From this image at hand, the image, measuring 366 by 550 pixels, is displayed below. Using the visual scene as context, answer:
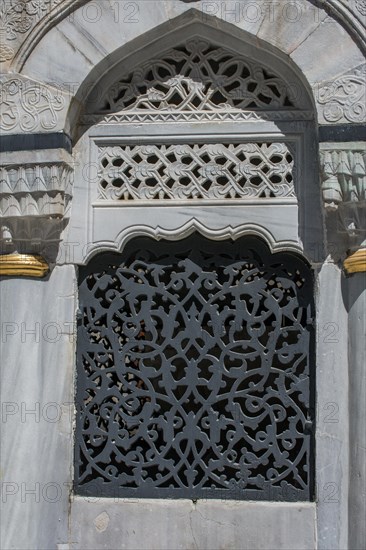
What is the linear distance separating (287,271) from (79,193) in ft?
3.96

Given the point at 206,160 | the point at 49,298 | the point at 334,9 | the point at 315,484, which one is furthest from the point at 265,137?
the point at 315,484

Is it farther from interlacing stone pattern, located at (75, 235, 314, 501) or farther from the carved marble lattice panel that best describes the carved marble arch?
interlacing stone pattern, located at (75, 235, 314, 501)

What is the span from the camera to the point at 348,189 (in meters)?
6.03

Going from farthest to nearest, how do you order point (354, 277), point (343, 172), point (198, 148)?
point (198, 148) → point (354, 277) → point (343, 172)

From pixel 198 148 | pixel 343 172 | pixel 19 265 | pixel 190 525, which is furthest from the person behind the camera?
pixel 198 148

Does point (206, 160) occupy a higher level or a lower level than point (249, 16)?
lower

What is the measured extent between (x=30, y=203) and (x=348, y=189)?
1.65 meters

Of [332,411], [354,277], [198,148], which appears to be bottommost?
[332,411]

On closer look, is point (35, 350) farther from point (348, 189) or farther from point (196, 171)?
point (348, 189)

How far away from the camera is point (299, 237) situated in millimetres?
6328

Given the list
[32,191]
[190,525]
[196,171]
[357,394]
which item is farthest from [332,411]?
[32,191]

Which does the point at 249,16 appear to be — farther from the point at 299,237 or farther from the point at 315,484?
the point at 315,484

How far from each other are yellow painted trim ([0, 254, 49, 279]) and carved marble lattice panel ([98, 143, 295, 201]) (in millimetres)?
533

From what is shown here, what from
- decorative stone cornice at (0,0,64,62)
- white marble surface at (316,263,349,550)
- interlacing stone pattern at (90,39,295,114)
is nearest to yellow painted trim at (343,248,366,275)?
white marble surface at (316,263,349,550)
